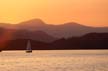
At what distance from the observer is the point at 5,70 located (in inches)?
4178

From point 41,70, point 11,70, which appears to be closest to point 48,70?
point 41,70

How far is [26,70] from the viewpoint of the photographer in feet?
350

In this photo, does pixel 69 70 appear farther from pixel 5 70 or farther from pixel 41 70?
pixel 5 70

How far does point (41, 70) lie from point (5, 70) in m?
7.73

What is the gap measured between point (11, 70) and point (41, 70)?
652 cm

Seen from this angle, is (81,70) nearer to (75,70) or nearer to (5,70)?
(75,70)

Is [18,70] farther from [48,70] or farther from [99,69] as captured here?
[99,69]

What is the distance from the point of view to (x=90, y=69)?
108625mm

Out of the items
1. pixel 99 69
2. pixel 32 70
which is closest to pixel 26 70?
pixel 32 70

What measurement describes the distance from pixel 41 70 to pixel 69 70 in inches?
237

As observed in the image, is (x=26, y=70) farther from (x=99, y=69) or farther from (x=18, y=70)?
(x=99, y=69)

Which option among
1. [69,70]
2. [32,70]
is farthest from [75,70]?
[32,70]

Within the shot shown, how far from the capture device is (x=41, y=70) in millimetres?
106125

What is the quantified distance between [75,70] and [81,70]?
140 centimetres
